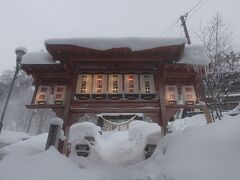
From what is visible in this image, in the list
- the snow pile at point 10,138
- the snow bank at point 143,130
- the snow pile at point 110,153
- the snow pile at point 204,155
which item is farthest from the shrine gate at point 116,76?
the snow pile at point 10,138

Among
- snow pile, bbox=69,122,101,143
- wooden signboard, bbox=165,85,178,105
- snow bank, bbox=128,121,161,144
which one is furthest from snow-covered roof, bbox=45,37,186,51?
snow bank, bbox=128,121,161,144

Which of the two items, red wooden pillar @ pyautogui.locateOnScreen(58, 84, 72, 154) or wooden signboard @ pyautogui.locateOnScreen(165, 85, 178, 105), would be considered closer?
red wooden pillar @ pyautogui.locateOnScreen(58, 84, 72, 154)

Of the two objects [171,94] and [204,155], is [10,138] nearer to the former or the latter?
[171,94]

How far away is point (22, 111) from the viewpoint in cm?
4259

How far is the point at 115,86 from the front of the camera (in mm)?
12172

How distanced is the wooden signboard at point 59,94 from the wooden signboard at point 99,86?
158 centimetres

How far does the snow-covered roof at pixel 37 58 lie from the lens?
12.2 metres

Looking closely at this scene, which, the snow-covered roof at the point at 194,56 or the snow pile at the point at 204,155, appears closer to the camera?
the snow pile at the point at 204,155

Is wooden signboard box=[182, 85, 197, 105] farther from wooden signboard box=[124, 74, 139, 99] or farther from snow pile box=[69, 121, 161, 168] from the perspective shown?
wooden signboard box=[124, 74, 139, 99]

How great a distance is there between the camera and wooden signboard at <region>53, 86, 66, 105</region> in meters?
12.2

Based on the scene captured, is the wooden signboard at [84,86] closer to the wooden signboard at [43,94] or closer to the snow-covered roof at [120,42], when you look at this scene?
the wooden signboard at [43,94]

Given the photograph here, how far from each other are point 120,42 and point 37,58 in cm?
423

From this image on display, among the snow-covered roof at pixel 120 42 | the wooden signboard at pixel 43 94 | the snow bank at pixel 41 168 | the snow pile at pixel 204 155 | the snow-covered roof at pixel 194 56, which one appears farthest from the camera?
the wooden signboard at pixel 43 94

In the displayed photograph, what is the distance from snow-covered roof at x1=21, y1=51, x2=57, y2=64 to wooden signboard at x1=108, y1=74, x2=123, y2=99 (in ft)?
9.36
